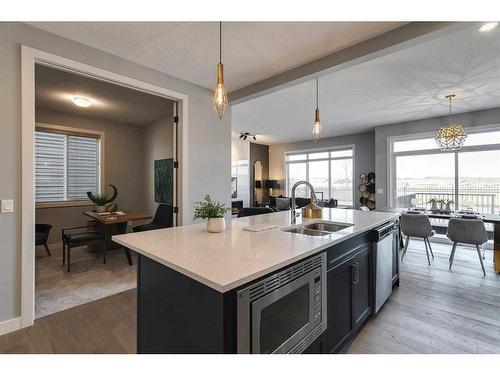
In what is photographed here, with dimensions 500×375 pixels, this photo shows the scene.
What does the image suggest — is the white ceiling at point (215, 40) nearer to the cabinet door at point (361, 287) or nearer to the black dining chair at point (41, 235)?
the cabinet door at point (361, 287)

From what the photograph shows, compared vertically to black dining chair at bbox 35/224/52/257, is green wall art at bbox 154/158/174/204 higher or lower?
higher

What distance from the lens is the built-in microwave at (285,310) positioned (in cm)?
102

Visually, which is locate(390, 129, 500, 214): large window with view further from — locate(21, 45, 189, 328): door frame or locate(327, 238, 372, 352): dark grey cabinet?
locate(21, 45, 189, 328): door frame

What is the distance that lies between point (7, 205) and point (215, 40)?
2.24 metres

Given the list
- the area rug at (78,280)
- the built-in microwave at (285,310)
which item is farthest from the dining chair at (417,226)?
the area rug at (78,280)

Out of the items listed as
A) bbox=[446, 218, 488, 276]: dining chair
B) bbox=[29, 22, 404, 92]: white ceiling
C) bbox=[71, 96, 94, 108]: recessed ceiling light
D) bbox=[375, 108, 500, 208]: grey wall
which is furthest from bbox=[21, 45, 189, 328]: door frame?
bbox=[375, 108, 500, 208]: grey wall

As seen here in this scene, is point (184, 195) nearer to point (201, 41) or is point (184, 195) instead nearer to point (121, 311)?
point (121, 311)

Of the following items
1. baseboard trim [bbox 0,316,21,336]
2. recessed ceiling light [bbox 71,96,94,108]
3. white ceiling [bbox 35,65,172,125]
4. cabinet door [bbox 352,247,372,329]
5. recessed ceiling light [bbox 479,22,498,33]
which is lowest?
baseboard trim [bbox 0,316,21,336]

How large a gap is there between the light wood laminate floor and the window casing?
321 centimetres

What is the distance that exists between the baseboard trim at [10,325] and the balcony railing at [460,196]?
6.52m

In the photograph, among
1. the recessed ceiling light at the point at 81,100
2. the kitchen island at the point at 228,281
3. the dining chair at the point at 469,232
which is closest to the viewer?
the kitchen island at the point at 228,281

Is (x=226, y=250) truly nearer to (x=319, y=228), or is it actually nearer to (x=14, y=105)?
(x=319, y=228)

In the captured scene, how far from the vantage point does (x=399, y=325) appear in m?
2.12

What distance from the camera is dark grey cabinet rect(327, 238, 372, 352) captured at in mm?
1566
